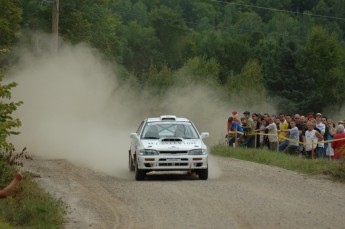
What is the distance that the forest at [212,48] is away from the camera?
66500 mm

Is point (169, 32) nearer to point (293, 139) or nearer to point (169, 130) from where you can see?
point (293, 139)

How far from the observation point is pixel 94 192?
769 inches

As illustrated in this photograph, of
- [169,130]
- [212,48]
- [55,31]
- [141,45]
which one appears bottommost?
[169,130]

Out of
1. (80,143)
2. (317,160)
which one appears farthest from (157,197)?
(80,143)

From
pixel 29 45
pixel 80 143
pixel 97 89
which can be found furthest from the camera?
pixel 29 45

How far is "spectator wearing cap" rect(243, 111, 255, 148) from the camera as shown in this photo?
32.7 metres

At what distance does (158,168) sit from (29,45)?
33.0 meters

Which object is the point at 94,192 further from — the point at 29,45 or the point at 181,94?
the point at 181,94

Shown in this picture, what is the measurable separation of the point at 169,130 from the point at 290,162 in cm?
457

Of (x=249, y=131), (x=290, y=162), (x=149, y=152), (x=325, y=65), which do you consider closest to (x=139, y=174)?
(x=149, y=152)

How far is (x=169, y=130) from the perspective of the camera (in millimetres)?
23828

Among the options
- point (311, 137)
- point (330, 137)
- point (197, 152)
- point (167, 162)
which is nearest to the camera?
point (167, 162)

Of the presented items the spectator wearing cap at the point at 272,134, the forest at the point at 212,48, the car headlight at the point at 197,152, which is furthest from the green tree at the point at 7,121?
the spectator wearing cap at the point at 272,134

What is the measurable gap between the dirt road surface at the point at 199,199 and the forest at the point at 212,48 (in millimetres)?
4032
